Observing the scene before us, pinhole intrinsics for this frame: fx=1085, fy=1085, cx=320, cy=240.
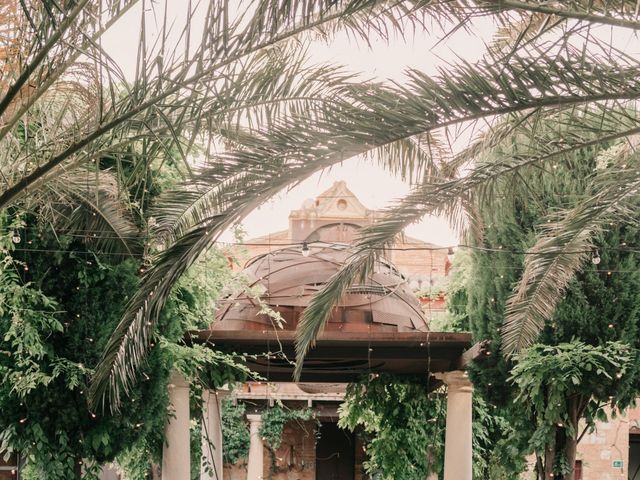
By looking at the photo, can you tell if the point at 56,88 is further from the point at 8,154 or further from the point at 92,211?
the point at 92,211

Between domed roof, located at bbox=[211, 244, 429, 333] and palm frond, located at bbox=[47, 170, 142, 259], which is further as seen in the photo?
domed roof, located at bbox=[211, 244, 429, 333]

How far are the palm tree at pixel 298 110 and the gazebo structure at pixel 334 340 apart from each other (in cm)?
317

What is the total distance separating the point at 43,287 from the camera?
984 cm

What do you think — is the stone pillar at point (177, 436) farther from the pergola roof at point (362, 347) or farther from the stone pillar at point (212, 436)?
the stone pillar at point (212, 436)

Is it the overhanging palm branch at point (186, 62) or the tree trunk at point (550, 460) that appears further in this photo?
the tree trunk at point (550, 460)

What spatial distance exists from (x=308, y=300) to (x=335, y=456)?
731 inches

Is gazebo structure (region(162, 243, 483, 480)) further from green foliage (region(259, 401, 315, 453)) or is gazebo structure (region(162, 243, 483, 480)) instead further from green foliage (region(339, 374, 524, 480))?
green foliage (region(259, 401, 315, 453))

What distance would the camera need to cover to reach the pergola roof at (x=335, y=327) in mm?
11734

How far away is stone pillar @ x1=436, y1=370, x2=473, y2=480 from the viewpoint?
12.6 m

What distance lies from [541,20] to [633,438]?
24.2m

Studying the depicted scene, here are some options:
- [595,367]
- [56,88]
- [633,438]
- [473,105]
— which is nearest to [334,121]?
[473,105]

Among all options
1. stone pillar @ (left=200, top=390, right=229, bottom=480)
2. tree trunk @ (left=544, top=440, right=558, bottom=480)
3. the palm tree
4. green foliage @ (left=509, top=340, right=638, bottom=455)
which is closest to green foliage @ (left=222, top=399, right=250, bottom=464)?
stone pillar @ (left=200, top=390, right=229, bottom=480)

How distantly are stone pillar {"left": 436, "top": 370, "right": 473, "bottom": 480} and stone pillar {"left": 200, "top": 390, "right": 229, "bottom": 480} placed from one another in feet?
9.23

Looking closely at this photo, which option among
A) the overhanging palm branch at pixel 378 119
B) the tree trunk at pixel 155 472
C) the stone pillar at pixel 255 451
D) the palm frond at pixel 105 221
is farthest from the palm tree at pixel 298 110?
the stone pillar at pixel 255 451
